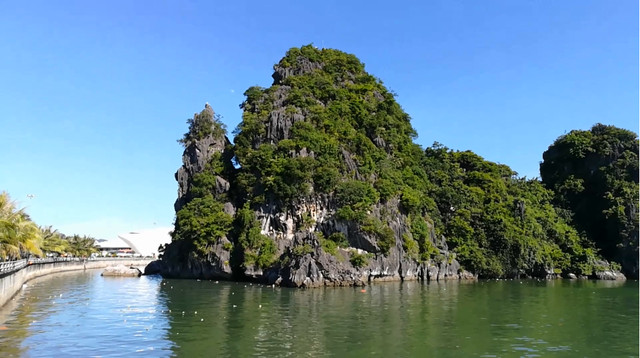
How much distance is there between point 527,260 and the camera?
223 ft

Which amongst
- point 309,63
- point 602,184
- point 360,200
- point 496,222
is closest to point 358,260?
point 360,200

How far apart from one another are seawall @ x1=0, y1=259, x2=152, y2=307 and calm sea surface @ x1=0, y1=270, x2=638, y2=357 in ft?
3.40

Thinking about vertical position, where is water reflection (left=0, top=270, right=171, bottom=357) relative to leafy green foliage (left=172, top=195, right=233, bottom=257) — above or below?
below

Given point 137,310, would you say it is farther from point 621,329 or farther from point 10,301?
point 621,329

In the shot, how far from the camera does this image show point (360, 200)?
5594 cm

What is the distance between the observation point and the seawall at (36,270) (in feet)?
101

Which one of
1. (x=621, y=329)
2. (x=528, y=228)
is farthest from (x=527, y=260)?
(x=621, y=329)

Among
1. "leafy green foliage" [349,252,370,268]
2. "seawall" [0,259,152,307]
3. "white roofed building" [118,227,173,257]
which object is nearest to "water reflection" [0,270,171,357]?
"seawall" [0,259,152,307]

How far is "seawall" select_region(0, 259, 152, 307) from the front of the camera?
101 feet

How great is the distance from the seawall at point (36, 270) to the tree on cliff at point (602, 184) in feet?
258

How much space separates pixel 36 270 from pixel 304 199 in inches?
1315

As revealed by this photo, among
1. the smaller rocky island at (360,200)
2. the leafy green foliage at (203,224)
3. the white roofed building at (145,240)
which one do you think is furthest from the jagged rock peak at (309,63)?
the white roofed building at (145,240)

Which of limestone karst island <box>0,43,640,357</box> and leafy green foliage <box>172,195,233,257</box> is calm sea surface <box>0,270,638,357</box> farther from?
leafy green foliage <box>172,195,233,257</box>

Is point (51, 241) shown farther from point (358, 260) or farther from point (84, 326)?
point (84, 326)
